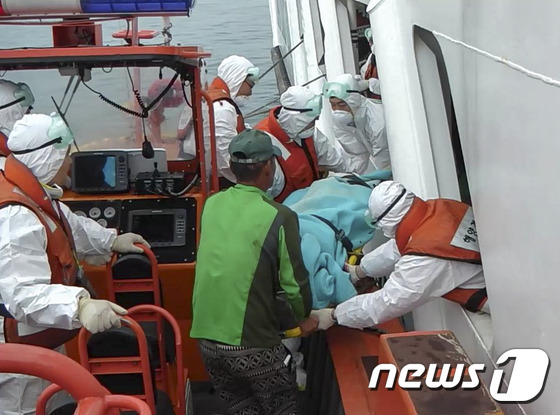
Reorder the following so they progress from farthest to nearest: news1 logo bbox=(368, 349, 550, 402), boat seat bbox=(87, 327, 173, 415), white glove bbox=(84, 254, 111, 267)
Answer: white glove bbox=(84, 254, 111, 267) < boat seat bbox=(87, 327, 173, 415) < news1 logo bbox=(368, 349, 550, 402)

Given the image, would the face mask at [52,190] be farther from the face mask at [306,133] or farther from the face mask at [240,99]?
the face mask at [240,99]

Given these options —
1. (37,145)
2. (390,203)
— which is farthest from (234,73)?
(390,203)

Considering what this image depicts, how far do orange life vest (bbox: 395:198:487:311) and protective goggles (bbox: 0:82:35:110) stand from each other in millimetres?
2294

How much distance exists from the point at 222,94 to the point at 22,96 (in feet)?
5.86

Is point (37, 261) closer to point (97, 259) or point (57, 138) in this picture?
point (57, 138)

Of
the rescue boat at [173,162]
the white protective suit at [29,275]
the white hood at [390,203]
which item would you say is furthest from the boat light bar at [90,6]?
the white hood at [390,203]

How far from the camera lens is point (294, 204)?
12.8 feet

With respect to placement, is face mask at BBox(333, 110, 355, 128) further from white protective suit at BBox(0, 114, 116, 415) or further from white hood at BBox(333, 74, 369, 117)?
white protective suit at BBox(0, 114, 116, 415)

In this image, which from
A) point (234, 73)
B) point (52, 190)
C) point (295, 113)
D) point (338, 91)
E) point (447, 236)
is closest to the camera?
point (447, 236)

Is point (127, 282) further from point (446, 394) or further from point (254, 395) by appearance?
point (446, 394)

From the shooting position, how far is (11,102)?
3514 millimetres

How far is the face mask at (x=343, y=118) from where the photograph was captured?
505 cm

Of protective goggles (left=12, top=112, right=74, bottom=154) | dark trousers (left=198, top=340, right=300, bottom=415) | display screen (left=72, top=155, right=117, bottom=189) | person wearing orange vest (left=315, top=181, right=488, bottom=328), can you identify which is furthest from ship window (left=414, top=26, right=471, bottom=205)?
display screen (left=72, top=155, right=117, bottom=189)

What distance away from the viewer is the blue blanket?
3.13 meters
